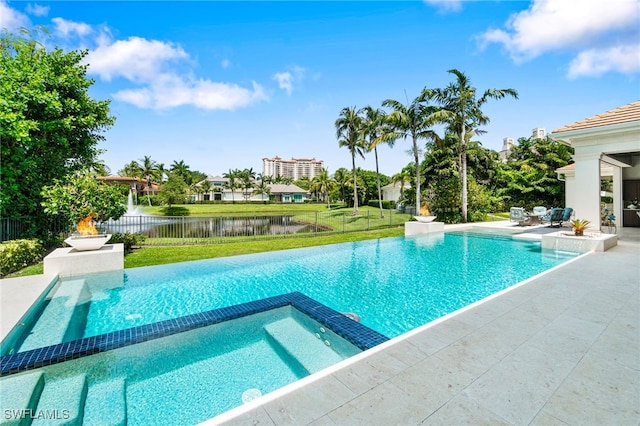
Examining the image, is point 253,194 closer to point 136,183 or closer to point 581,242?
point 136,183

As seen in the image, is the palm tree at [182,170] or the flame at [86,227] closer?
the flame at [86,227]

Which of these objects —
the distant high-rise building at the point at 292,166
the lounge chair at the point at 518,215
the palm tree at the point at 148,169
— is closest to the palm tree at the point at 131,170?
the palm tree at the point at 148,169

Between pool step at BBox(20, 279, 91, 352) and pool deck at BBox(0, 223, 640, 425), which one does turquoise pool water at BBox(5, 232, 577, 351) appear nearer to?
pool step at BBox(20, 279, 91, 352)

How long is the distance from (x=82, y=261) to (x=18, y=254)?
167 cm

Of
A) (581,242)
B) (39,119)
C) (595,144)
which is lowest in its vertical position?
(581,242)

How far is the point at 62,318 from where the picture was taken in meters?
4.72

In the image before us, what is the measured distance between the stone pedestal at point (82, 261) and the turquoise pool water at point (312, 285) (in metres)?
0.36

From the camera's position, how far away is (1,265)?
6.73 metres

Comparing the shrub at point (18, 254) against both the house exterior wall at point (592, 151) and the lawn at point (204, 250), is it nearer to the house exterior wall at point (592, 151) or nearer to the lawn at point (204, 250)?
the lawn at point (204, 250)

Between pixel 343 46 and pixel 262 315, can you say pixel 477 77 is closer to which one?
pixel 343 46

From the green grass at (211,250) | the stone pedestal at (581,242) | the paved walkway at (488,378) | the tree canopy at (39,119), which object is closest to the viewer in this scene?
the paved walkway at (488,378)

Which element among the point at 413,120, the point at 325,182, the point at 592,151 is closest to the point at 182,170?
the point at 325,182

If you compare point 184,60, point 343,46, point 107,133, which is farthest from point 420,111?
point 107,133

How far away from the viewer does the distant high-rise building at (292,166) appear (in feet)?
466
